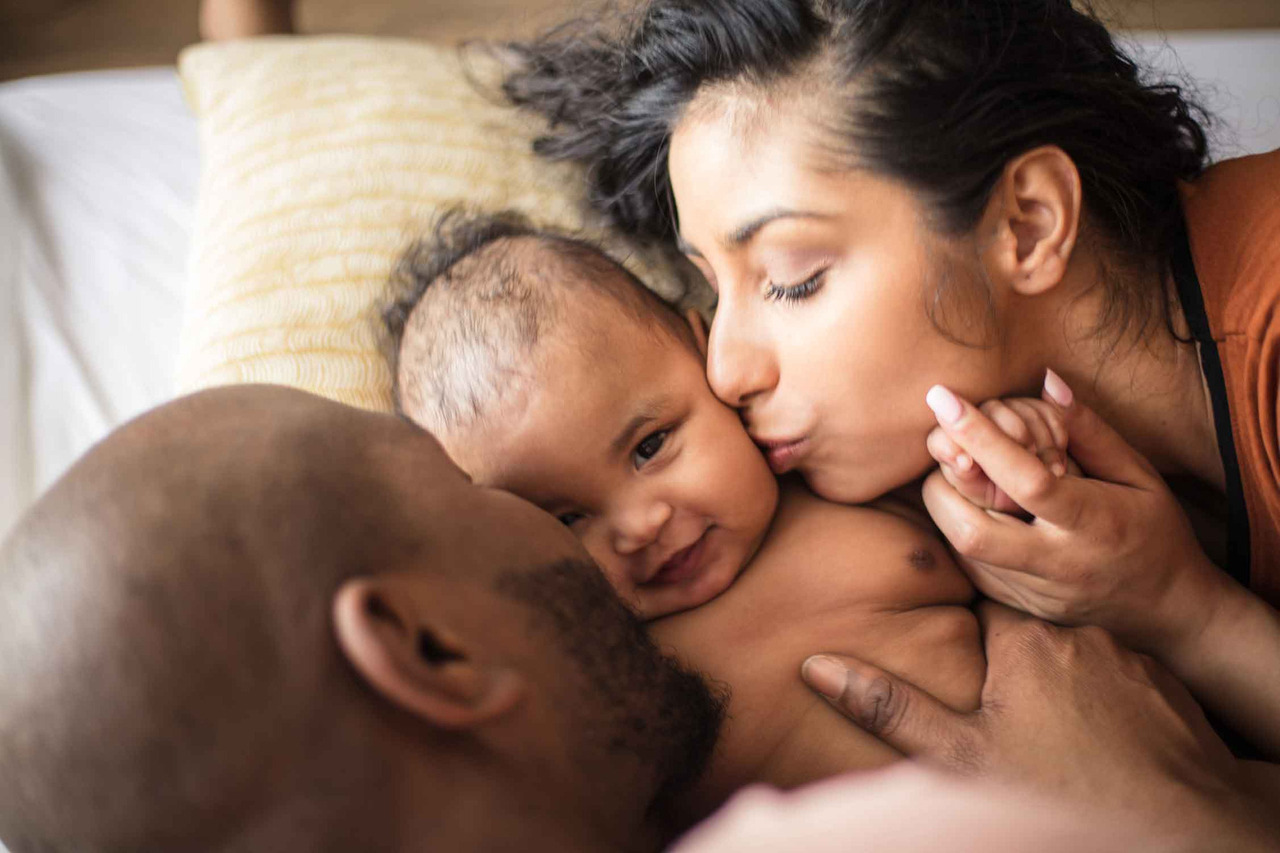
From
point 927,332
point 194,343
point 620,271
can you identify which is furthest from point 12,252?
point 927,332

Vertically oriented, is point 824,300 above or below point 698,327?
above

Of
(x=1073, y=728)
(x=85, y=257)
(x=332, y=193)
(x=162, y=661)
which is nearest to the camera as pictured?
(x=162, y=661)

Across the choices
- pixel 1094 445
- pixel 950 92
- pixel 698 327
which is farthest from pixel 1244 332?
pixel 698 327

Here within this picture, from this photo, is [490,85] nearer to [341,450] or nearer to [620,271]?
[620,271]

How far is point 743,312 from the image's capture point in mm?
1218

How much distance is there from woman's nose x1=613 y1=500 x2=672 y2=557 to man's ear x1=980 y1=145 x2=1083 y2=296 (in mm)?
521

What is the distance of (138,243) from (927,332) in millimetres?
1627

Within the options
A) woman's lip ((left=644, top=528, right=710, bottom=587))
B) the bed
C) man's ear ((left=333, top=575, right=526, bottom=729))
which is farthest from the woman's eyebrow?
the bed

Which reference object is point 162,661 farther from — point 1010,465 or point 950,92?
point 950,92

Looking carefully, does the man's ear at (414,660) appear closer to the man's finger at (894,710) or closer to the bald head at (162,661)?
the bald head at (162,661)

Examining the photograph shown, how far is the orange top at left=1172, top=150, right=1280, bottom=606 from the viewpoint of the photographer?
118 centimetres

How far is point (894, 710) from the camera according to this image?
1.07 meters

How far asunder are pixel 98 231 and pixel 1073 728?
6.57 feet

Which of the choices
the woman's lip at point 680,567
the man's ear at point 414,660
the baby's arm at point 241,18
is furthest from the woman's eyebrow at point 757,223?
the baby's arm at point 241,18
